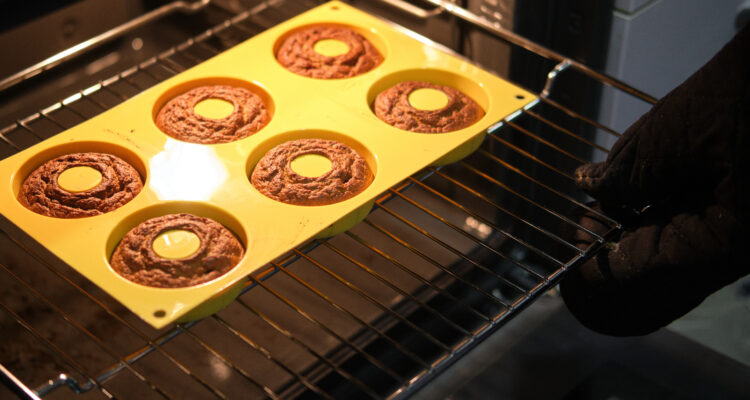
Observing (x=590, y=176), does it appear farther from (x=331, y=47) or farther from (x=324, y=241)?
(x=331, y=47)

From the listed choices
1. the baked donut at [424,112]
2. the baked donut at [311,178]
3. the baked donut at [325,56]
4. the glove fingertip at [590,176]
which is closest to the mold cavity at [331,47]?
the baked donut at [325,56]

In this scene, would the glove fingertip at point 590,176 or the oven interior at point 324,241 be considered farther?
the oven interior at point 324,241

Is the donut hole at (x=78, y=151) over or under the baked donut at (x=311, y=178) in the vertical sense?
over

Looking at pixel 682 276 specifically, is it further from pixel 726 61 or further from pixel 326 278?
pixel 326 278

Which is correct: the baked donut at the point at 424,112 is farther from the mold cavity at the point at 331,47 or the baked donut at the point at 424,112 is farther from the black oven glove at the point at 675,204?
the black oven glove at the point at 675,204

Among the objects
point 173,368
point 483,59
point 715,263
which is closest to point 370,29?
point 483,59

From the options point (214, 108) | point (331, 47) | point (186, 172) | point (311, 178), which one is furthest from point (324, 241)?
point (331, 47)
